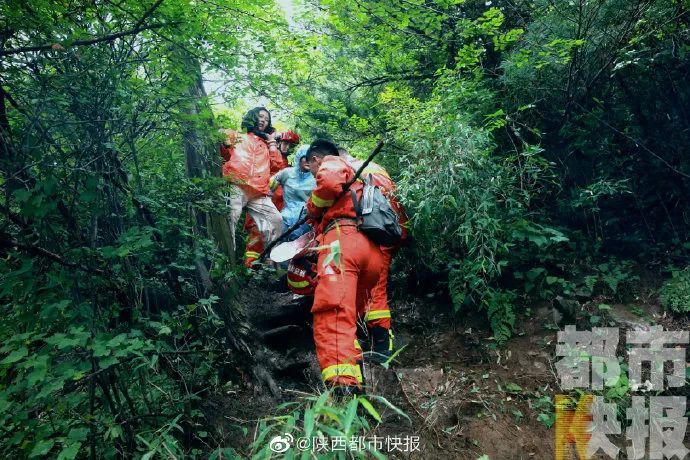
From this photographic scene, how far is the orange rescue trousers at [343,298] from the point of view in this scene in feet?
11.1

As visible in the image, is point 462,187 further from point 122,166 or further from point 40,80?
point 40,80

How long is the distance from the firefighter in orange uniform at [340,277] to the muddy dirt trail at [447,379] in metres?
0.30

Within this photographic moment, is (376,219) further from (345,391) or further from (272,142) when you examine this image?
(272,142)

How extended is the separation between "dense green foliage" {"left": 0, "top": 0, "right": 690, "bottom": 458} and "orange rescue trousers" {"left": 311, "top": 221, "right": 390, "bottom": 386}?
2.60 ft

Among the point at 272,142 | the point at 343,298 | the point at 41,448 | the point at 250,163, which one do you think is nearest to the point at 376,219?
the point at 343,298

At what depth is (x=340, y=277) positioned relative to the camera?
373cm

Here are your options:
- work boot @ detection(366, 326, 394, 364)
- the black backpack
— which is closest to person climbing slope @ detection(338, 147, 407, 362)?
work boot @ detection(366, 326, 394, 364)

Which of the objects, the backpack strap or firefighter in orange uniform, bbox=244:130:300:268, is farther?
firefighter in orange uniform, bbox=244:130:300:268

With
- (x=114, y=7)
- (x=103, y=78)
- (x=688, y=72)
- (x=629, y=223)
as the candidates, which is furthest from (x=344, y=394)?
(x=688, y=72)

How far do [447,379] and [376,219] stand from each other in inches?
65.2

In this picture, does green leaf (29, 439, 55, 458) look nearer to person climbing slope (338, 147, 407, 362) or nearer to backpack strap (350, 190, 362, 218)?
person climbing slope (338, 147, 407, 362)

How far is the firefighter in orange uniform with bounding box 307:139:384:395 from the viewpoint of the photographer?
11.2ft

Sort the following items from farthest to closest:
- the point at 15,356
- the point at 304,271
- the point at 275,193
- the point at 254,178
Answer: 1. the point at 275,193
2. the point at 254,178
3. the point at 304,271
4. the point at 15,356

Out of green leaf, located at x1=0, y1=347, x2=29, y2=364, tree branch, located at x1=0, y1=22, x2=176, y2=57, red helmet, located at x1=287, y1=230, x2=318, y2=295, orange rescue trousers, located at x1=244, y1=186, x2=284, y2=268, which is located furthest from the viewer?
orange rescue trousers, located at x1=244, y1=186, x2=284, y2=268
